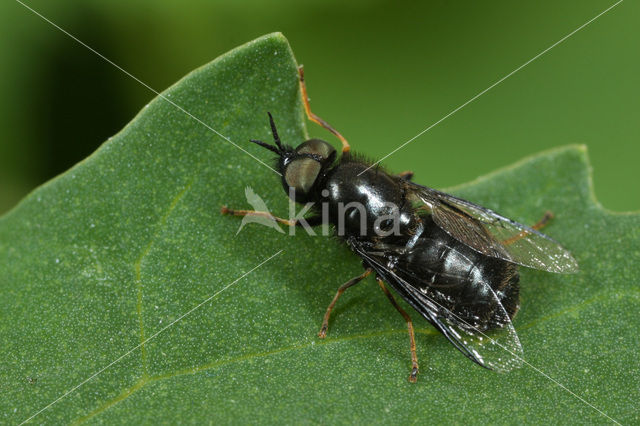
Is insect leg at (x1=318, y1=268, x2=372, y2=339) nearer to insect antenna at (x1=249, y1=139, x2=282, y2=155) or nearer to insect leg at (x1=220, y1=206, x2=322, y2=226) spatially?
insect leg at (x1=220, y1=206, x2=322, y2=226)

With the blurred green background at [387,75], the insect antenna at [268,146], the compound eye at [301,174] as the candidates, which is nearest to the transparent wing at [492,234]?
the compound eye at [301,174]

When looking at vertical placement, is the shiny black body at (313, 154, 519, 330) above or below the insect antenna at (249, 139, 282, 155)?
below

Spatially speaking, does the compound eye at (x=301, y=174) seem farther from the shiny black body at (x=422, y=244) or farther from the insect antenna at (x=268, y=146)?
the insect antenna at (x=268, y=146)

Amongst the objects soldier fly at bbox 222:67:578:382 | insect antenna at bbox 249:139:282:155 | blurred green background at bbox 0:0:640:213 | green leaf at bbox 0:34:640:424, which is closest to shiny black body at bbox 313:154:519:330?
soldier fly at bbox 222:67:578:382

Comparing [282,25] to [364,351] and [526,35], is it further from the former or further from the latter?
[364,351]

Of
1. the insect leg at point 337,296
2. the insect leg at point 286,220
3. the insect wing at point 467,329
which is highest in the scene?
the insect leg at point 286,220
